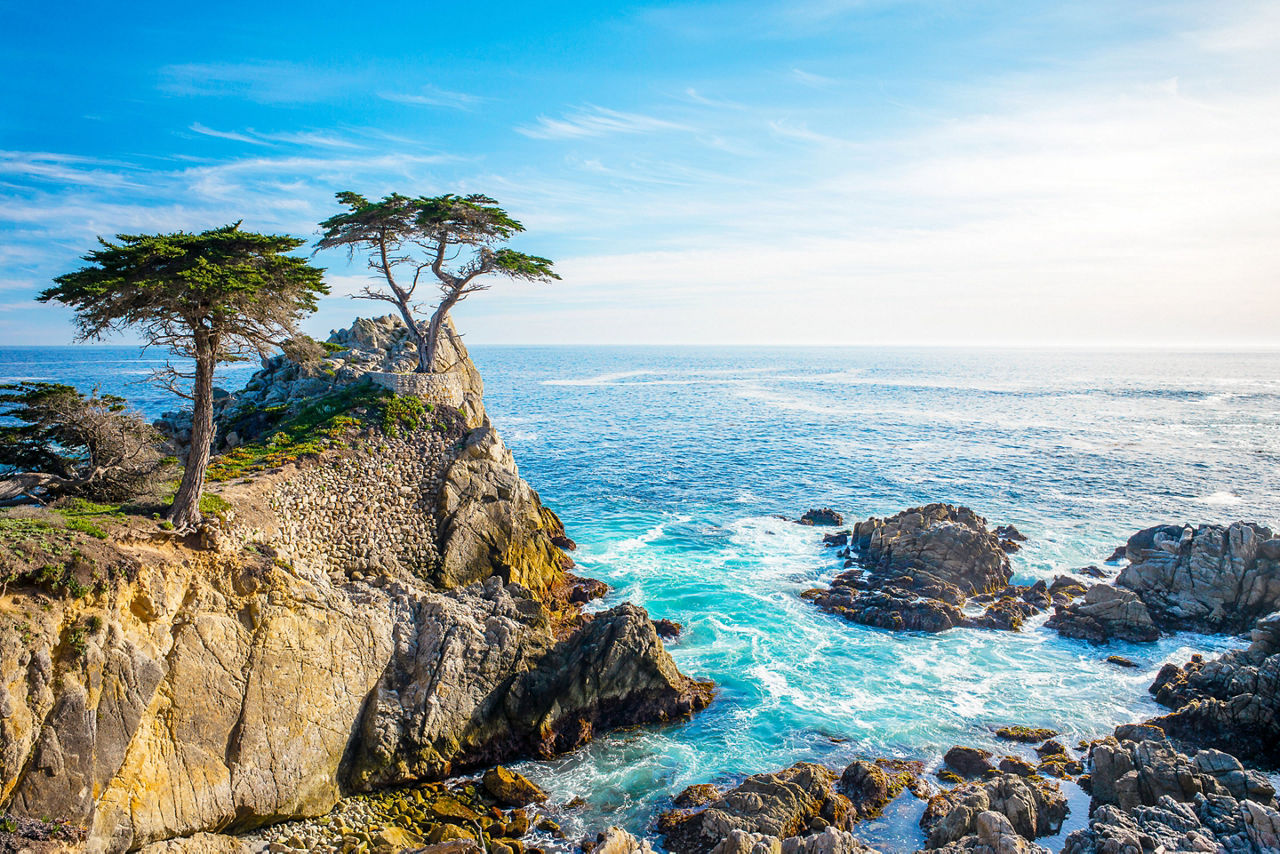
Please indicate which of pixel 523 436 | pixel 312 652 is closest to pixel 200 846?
pixel 312 652

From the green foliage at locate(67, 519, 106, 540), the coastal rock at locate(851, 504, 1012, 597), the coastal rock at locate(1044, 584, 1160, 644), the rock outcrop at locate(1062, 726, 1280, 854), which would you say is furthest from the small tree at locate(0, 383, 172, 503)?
the coastal rock at locate(1044, 584, 1160, 644)

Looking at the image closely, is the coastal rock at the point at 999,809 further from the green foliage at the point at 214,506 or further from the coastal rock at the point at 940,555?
the green foliage at the point at 214,506

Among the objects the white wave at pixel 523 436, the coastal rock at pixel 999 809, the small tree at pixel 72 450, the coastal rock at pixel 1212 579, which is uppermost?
the small tree at pixel 72 450

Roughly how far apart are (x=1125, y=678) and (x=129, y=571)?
33.4m

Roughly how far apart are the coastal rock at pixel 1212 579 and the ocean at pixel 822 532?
5.42 feet

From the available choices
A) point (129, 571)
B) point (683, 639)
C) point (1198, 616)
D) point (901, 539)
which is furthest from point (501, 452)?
point (1198, 616)

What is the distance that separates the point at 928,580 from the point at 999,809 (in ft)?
53.8

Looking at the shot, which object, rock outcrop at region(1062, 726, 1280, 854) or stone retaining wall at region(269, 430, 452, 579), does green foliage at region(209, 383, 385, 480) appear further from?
rock outcrop at region(1062, 726, 1280, 854)

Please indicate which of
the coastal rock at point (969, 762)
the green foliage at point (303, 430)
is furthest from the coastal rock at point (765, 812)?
the green foliage at point (303, 430)

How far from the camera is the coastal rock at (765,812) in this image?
16.9 m

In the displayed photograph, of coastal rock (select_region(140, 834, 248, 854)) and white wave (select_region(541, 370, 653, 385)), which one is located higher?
white wave (select_region(541, 370, 653, 385))

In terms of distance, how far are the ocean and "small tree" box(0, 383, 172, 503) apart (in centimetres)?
220

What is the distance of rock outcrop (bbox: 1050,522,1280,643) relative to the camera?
29.2 metres

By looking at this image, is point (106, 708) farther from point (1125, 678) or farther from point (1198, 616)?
point (1198, 616)
